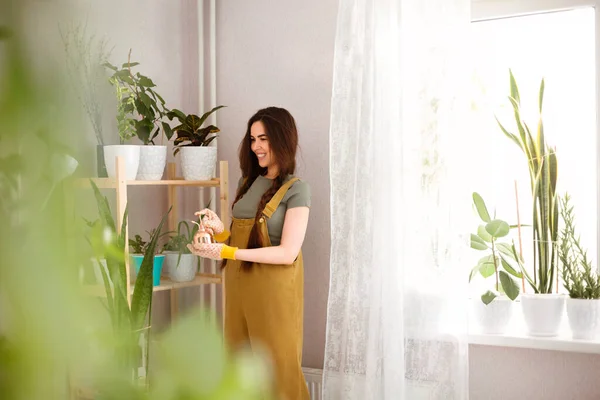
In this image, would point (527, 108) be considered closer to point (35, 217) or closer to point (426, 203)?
point (426, 203)

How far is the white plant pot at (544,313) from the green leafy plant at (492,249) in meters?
0.13

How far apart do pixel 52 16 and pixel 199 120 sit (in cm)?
291

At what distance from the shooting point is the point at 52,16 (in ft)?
0.45

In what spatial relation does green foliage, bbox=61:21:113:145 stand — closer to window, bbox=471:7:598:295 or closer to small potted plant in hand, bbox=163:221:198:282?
window, bbox=471:7:598:295

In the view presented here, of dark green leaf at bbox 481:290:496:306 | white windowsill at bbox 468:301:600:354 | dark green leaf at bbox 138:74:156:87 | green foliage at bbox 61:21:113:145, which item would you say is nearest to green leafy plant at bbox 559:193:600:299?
white windowsill at bbox 468:301:600:354

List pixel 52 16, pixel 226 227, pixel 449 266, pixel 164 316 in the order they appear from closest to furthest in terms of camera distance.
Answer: pixel 52 16 → pixel 449 266 → pixel 226 227 → pixel 164 316

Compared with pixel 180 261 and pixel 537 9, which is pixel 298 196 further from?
pixel 537 9

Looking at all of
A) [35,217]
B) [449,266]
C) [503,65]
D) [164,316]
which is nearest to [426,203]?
[449,266]

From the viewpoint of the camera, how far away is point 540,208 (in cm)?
277

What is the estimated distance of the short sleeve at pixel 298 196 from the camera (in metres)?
2.65

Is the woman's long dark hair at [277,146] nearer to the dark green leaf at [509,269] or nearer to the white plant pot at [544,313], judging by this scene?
the dark green leaf at [509,269]

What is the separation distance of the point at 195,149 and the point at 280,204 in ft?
1.67

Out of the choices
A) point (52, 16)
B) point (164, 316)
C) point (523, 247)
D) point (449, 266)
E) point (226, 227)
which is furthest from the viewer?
point (164, 316)

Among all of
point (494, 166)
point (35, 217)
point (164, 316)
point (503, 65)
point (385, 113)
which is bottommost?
point (164, 316)
